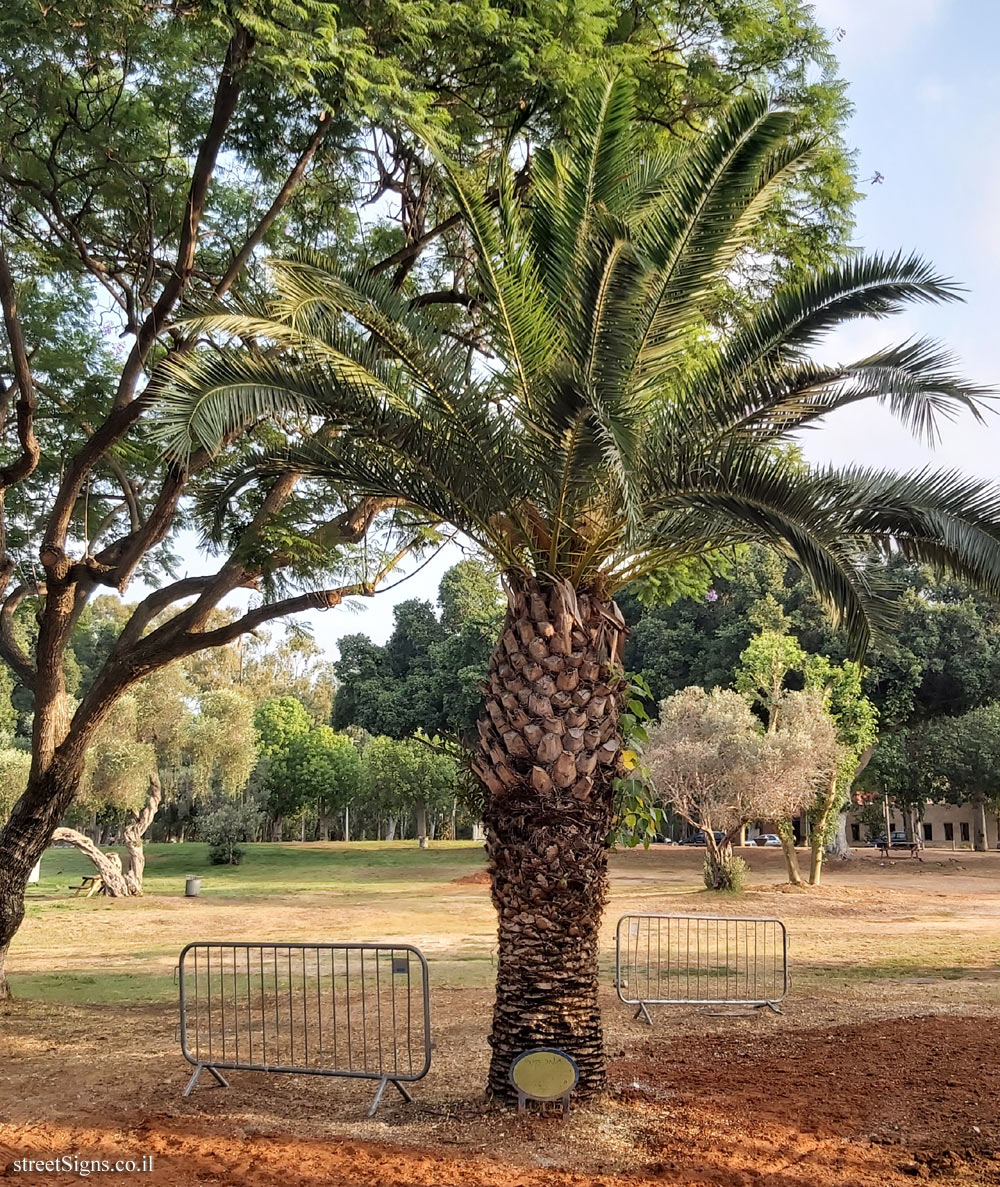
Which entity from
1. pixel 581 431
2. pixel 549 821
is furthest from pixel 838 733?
pixel 581 431

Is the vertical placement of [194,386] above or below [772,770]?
above

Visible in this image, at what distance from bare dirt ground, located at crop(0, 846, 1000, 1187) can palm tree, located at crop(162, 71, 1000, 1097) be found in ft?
2.63

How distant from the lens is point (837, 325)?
719cm

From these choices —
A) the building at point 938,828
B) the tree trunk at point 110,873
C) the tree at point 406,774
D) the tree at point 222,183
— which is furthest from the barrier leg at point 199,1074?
the building at point 938,828

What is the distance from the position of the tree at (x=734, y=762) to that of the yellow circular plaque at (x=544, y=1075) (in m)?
18.8

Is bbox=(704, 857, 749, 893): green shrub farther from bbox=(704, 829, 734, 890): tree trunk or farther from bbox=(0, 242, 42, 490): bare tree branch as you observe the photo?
bbox=(0, 242, 42, 490): bare tree branch

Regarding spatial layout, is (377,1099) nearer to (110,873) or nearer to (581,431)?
(581,431)

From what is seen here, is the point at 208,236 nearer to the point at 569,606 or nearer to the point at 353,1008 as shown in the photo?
the point at 569,606


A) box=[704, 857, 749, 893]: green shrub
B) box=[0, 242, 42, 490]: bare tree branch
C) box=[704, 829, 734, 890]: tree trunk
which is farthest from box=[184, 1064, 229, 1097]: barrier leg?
box=[704, 857, 749, 893]: green shrub

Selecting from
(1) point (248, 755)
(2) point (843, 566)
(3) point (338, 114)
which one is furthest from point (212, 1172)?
(1) point (248, 755)

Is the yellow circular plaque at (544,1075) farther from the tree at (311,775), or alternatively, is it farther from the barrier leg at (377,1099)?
the tree at (311,775)

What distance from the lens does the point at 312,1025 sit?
32.8 ft

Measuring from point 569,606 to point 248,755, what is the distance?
27.1 metres

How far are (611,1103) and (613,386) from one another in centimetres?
454
